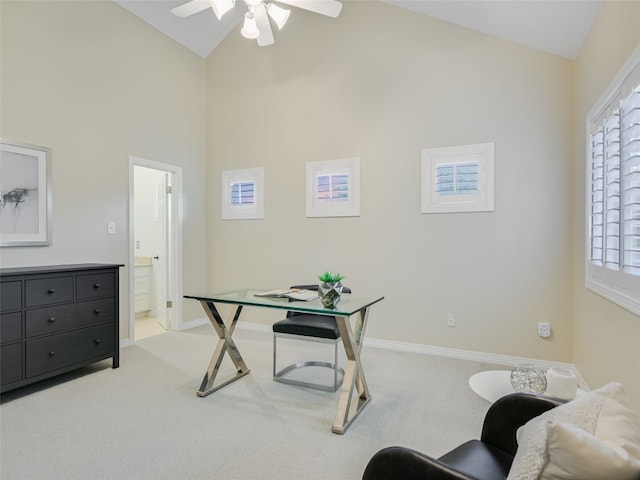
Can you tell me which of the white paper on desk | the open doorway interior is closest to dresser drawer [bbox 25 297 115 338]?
the open doorway interior

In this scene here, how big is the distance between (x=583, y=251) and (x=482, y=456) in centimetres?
229

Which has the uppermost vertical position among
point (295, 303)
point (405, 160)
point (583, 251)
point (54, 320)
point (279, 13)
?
point (279, 13)

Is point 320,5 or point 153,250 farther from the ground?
point 320,5

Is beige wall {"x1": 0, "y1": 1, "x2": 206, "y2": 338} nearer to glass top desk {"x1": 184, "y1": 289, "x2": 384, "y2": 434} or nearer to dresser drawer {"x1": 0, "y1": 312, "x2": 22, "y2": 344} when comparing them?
dresser drawer {"x1": 0, "y1": 312, "x2": 22, "y2": 344}

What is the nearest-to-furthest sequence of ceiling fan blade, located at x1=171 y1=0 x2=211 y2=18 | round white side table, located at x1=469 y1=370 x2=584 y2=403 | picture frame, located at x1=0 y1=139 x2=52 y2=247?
round white side table, located at x1=469 y1=370 x2=584 y2=403
ceiling fan blade, located at x1=171 y1=0 x2=211 y2=18
picture frame, located at x1=0 y1=139 x2=52 y2=247

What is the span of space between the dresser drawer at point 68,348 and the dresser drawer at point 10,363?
6 cm

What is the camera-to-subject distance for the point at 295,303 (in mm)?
2463

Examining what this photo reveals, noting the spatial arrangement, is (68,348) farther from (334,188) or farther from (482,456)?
(482,456)

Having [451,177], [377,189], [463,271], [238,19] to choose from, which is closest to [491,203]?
[451,177]

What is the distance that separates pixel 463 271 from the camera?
364cm

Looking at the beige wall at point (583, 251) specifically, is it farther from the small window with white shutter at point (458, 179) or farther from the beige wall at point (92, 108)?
the beige wall at point (92, 108)

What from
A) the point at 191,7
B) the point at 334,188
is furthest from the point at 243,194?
the point at 191,7

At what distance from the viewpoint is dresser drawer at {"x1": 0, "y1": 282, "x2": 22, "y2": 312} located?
2586 mm

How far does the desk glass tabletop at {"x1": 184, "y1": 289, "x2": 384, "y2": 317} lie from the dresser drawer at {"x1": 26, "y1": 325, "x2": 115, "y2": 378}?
121 centimetres
